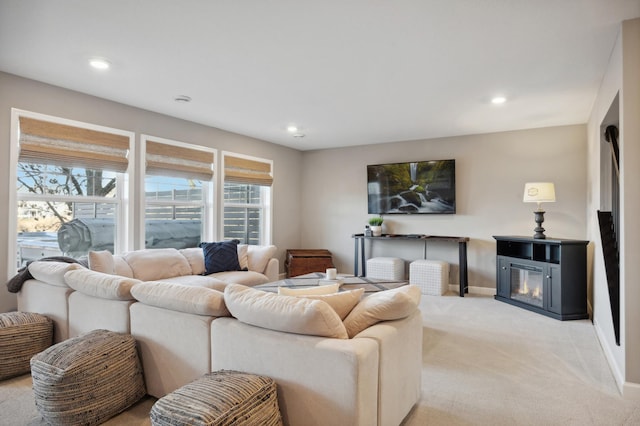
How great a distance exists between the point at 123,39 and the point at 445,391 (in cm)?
330

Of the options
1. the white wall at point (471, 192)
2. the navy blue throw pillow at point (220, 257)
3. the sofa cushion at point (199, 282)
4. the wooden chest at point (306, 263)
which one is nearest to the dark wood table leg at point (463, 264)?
the white wall at point (471, 192)

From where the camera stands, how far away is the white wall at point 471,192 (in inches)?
205

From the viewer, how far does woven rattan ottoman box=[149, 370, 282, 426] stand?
1.48 metres

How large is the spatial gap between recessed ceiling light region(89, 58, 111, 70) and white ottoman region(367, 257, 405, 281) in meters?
4.46

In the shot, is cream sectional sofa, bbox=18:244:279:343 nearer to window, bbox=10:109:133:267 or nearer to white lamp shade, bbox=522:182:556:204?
window, bbox=10:109:133:267

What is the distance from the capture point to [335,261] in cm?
699

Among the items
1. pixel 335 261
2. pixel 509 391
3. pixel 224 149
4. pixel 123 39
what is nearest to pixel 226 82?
pixel 123 39

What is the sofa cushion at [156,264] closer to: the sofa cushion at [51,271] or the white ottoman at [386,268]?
the sofa cushion at [51,271]

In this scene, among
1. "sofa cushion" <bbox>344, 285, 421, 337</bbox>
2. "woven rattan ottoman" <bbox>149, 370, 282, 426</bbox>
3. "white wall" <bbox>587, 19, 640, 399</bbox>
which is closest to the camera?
"woven rattan ottoman" <bbox>149, 370, 282, 426</bbox>

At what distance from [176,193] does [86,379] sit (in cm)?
331

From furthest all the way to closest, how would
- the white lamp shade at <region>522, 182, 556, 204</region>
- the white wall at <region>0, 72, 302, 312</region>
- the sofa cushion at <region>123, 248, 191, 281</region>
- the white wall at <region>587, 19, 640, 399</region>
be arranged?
1. the white lamp shade at <region>522, 182, 556, 204</region>
2. the sofa cushion at <region>123, 248, 191, 281</region>
3. the white wall at <region>0, 72, 302, 312</region>
4. the white wall at <region>587, 19, 640, 399</region>

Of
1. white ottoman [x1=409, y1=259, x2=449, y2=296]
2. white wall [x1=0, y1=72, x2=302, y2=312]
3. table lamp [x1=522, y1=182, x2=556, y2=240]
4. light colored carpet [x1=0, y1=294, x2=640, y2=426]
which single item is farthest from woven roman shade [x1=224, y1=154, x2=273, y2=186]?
table lamp [x1=522, y1=182, x2=556, y2=240]

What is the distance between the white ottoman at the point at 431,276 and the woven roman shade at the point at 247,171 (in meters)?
2.78

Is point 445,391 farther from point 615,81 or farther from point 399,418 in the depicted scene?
point 615,81
